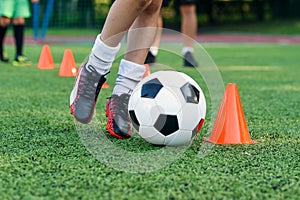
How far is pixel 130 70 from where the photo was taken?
2.65 metres

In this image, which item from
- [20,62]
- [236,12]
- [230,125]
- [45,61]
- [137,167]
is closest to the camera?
[137,167]

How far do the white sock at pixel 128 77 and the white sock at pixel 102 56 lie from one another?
0.38ft

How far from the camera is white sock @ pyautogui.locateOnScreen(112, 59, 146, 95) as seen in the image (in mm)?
2646

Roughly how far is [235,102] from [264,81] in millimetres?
3130

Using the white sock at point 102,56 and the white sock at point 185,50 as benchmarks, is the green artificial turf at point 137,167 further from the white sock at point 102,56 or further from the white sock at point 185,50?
the white sock at point 185,50

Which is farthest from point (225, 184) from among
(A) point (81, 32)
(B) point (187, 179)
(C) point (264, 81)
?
(A) point (81, 32)

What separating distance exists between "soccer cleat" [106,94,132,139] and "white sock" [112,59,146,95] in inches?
1.5

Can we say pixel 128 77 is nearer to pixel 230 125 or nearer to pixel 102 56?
pixel 102 56

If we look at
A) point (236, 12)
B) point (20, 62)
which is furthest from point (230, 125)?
point (236, 12)

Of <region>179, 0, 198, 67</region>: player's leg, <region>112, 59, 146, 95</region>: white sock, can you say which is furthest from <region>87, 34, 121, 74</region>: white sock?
<region>179, 0, 198, 67</region>: player's leg

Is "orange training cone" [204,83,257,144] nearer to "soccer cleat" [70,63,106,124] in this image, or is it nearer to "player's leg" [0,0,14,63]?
"soccer cleat" [70,63,106,124]

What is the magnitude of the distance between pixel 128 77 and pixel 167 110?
442 mm

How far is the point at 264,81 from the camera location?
552cm

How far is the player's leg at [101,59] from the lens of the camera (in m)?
2.48
